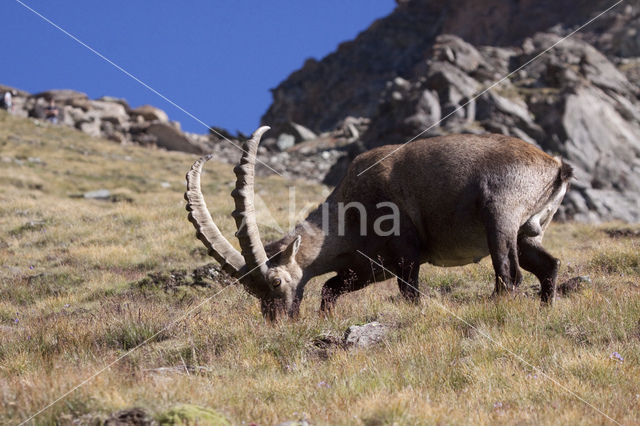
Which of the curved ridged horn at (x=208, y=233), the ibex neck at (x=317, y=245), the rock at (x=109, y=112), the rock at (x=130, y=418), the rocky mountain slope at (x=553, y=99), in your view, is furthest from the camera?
the rock at (x=109, y=112)

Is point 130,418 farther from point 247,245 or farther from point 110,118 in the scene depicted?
point 110,118

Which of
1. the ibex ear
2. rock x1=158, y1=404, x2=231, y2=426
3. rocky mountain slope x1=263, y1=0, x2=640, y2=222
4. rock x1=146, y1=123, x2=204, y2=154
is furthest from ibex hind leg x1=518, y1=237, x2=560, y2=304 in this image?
rock x1=146, y1=123, x2=204, y2=154

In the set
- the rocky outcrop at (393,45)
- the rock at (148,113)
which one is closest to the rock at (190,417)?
the rock at (148,113)

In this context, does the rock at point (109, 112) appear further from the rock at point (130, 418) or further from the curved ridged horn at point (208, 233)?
the rock at point (130, 418)

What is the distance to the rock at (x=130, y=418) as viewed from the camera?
3812mm

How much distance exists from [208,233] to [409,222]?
268cm

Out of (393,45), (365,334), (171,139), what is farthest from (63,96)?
(393,45)

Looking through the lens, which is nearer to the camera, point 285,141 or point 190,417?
point 190,417

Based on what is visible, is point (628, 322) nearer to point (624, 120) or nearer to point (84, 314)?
point (84, 314)

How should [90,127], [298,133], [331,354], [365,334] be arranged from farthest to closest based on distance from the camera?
1. [298,133]
2. [90,127]
3. [365,334]
4. [331,354]

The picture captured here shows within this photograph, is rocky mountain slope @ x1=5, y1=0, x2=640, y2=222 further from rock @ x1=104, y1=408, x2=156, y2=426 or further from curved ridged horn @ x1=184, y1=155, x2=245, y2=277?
rock @ x1=104, y1=408, x2=156, y2=426

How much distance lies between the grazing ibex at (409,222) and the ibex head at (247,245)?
0.01m

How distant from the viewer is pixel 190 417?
3.85m

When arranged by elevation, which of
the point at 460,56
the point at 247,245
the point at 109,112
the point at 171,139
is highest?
the point at 109,112
